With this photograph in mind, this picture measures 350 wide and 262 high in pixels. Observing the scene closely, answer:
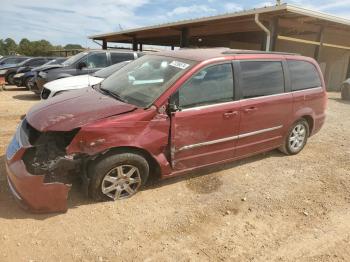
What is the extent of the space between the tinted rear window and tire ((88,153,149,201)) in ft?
9.86

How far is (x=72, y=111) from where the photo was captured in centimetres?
378

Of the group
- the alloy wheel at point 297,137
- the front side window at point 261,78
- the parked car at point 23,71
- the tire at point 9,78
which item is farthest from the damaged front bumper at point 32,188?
the tire at point 9,78

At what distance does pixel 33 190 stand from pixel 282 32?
1520 centimetres

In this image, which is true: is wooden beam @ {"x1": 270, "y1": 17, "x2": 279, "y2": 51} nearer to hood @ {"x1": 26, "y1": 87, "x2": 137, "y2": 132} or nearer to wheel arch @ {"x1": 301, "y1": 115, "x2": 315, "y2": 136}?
wheel arch @ {"x1": 301, "y1": 115, "x2": 315, "y2": 136}

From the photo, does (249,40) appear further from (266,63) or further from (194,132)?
(194,132)

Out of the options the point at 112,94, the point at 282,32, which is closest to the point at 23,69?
the point at 282,32

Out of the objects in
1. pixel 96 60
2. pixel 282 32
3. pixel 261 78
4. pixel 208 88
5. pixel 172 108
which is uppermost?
pixel 282 32

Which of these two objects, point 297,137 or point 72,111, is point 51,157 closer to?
point 72,111

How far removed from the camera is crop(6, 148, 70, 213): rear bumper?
3340 millimetres

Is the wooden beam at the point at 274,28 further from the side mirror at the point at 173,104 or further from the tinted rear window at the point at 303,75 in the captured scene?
the side mirror at the point at 173,104

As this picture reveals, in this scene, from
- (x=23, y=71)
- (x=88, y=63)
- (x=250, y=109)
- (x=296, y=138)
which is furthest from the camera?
(x=23, y=71)

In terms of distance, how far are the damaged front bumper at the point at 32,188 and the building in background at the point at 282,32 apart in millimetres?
9284

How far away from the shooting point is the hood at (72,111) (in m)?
3.55

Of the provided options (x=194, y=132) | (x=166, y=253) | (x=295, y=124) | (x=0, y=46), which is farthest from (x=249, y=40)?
(x=0, y=46)
